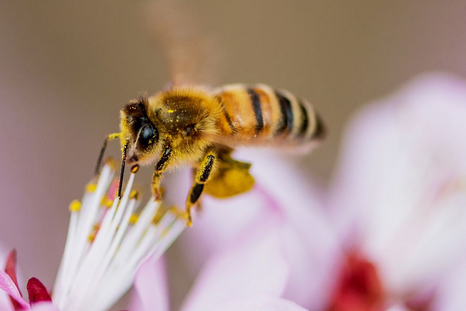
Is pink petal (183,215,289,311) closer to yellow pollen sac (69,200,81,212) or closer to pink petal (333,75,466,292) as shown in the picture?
yellow pollen sac (69,200,81,212)

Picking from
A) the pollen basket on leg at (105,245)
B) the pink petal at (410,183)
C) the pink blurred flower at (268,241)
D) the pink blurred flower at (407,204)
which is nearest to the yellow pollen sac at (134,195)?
the pollen basket on leg at (105,245)

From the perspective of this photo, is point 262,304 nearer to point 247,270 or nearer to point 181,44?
point 247,270

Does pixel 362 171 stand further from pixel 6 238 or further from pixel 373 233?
pixel 6 238

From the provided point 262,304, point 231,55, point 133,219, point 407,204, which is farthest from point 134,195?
point 231,55

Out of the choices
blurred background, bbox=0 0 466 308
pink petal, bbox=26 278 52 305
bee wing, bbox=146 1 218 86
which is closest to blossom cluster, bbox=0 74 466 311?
pink petal, bbox=26 278 52 305

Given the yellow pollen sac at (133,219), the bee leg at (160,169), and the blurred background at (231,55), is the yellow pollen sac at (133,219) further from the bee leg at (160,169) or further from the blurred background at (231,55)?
the blurred background at (231,55)

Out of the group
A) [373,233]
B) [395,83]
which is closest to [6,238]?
[373,233]
